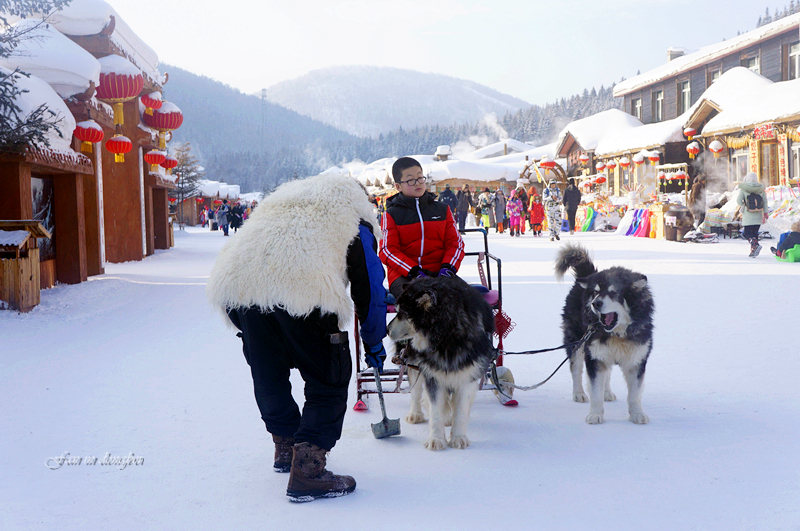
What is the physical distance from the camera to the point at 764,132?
2014cm

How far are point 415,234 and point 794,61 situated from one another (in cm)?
2457

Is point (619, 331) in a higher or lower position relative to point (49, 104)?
lower

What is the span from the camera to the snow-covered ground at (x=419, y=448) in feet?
9.11

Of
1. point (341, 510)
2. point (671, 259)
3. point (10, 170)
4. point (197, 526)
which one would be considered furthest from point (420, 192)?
point (671, 259)

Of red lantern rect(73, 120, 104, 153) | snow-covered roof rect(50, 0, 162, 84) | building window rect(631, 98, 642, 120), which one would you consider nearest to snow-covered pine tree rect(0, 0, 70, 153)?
red lantern rect(73, 120, 104, 153)

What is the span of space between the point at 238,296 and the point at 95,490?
118 cm

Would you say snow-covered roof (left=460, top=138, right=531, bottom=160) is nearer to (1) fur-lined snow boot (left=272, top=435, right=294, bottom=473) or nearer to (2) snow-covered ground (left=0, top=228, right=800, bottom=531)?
(2) snow-covered ground (left=0, top=228, right=800, bottom=531)

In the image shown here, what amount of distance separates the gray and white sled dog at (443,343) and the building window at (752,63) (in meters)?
26.5

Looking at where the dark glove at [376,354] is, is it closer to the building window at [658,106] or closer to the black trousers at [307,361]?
the black trousers at [307,361]

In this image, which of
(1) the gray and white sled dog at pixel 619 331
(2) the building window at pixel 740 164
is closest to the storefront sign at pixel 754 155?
(2) the building window at pixel 740 164

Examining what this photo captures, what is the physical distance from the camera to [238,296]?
114 inches

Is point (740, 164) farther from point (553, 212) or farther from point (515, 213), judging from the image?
point (515, 213)

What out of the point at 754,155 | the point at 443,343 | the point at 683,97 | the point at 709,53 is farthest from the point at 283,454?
the point at 683,97

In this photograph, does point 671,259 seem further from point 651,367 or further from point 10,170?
point 10,170
